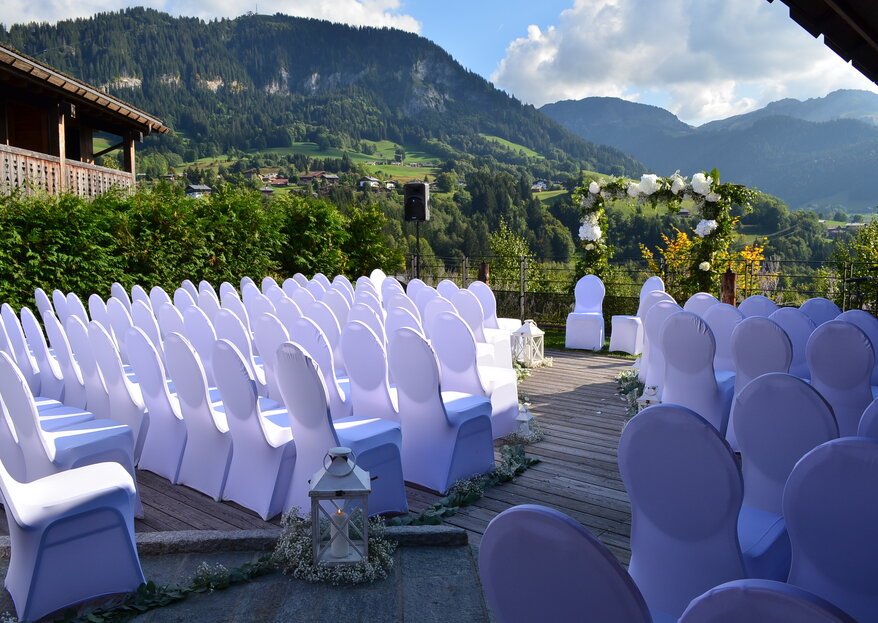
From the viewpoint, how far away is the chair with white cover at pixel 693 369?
14.5 feet

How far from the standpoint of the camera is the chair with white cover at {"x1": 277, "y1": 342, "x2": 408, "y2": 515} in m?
3.27

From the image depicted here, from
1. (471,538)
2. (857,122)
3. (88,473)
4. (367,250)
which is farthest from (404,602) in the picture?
(857,122)

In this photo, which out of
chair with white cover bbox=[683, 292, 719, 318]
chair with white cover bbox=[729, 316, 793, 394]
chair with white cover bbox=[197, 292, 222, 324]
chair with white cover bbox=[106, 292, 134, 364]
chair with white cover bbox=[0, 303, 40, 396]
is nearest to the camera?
chair with white cover bbox=[729, 316, 793, 394]

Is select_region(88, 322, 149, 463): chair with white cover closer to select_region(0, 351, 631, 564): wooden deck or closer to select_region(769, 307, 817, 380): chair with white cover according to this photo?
select_region(0, 351, 631, 564): wooden deck

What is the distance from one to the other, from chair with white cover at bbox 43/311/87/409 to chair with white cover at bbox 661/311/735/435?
431 cm

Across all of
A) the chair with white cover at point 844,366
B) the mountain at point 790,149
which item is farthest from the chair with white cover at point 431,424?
the mountain at point 790,149

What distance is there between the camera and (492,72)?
120250 millimetres

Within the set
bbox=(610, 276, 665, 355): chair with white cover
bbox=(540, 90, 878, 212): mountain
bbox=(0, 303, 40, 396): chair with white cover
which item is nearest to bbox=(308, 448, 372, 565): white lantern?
bbox=(0, 303, 40, 396): chair with white cover

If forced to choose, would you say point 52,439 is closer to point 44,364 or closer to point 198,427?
point 198,427

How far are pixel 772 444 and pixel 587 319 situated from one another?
7307 millimetres

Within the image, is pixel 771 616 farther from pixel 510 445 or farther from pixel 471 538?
pixel 510 445

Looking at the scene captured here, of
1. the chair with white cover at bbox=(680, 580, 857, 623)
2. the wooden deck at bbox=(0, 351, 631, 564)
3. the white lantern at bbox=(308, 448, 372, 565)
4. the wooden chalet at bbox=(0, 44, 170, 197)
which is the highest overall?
the wooden chalet at bbox=(0, 44, 170, 197)

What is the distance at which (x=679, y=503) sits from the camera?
192 centimetres

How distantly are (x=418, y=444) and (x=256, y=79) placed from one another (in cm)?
9893
